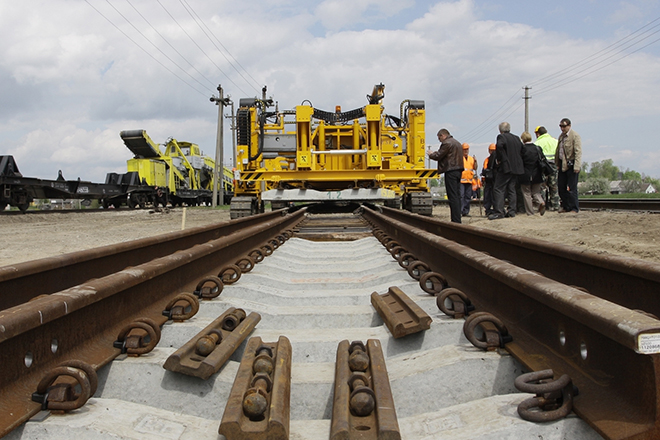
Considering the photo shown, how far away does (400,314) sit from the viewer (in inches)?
90.2

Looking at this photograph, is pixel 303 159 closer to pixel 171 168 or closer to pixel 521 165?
pixel 521 165

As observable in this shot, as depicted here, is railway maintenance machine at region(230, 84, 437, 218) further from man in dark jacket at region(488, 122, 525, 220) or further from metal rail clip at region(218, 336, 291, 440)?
metal rail clip at region(218, 336, 291, 440)

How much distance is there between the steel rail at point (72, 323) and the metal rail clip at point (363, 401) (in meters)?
0.81

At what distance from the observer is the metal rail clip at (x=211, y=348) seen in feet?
5.45

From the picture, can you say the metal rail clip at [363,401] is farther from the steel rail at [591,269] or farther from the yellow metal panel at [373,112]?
the yellow metal panel at [373,112]

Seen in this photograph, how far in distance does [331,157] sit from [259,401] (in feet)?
34.9

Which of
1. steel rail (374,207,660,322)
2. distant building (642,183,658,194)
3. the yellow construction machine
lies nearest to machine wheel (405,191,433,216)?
steel rail (374,207,660,322)

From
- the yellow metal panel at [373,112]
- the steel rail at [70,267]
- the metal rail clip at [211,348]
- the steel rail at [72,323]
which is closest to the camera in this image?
the steel rail at [72,323]

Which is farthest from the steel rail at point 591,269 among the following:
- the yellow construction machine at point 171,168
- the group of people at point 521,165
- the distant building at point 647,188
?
the distant building at point 647,188

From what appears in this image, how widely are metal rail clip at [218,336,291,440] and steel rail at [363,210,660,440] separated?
2.48ft

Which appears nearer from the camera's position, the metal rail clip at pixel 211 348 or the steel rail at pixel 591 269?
the metal rail clip at pixel 211 348

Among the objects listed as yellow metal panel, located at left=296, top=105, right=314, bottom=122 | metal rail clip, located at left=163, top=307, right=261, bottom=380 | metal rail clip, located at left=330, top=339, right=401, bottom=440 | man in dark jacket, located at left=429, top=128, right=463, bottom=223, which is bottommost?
metal rail clip, located at left=330, top=339, right=401, bottom=440

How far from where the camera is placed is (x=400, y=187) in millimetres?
11070

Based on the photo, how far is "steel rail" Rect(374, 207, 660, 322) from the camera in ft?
6.05
